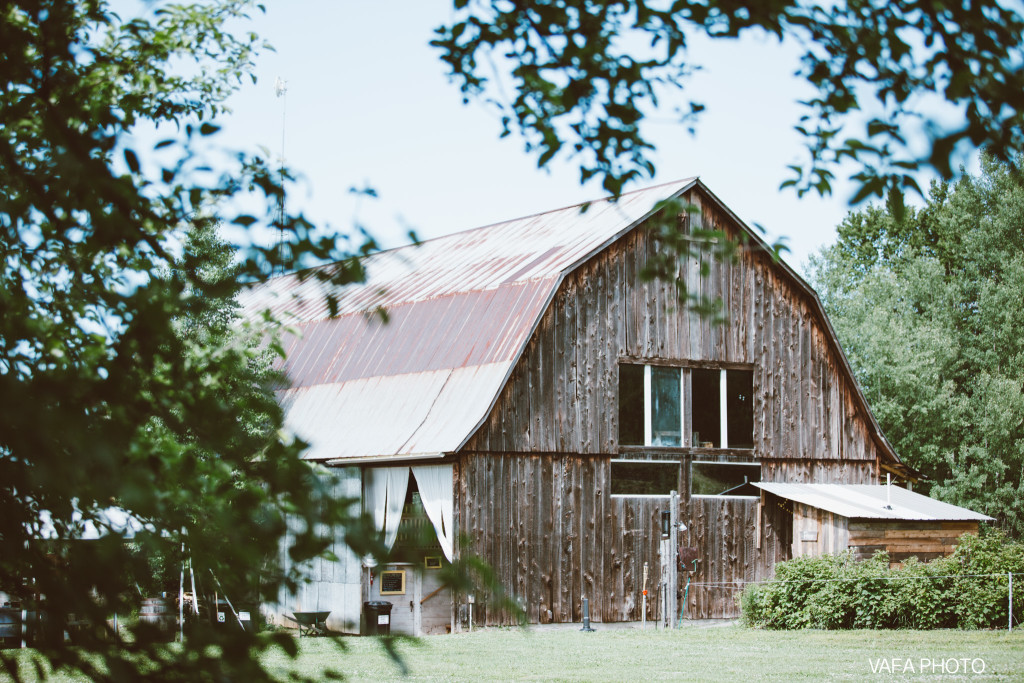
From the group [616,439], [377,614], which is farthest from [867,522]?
[377,614]

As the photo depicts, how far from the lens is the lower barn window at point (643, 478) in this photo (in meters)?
22.6

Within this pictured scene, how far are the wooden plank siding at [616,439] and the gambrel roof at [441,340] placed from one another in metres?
0.45

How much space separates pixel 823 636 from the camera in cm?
1877

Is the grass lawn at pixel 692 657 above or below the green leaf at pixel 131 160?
below

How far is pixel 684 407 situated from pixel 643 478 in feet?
5.46

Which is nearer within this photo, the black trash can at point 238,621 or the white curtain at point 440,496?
the black trash can at point 238,621

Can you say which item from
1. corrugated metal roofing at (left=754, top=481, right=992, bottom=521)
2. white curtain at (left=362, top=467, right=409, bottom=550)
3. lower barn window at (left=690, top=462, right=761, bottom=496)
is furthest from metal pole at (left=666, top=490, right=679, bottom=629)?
white curtain at (left=362, top=467, right=409, bottom=550)

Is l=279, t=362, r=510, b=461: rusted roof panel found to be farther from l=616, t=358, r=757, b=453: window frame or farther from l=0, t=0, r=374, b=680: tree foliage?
l=0, t=0, r=374, b=680: tree foliage

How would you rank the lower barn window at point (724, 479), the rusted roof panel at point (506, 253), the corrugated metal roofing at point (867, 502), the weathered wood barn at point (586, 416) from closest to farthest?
the weathered wood barn at point (586, 416) → the corrugated metal roofing at point (867, 502) → the rusted roof panel at point (506, 253) → the lower barn window at point (724, 479)

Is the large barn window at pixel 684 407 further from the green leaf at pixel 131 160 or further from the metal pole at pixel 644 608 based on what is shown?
the green leaf at pixel 131 160

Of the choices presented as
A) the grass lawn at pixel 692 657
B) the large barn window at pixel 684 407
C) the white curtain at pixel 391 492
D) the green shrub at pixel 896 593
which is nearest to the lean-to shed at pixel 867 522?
the green shrub at pixel 896 593

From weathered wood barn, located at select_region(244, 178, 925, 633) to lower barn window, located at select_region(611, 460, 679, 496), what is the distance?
4 centimetres

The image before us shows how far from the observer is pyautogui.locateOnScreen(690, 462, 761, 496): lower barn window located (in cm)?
2348

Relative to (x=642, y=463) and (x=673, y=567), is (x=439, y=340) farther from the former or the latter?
(x=673, y=567)
